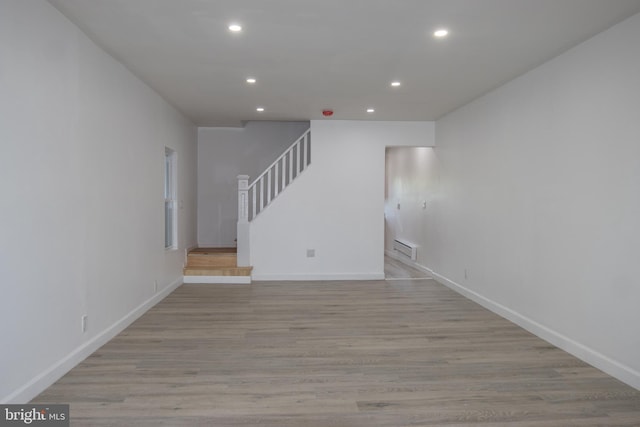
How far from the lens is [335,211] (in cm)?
653

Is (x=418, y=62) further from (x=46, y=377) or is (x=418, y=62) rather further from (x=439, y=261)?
(x=46, y=377)

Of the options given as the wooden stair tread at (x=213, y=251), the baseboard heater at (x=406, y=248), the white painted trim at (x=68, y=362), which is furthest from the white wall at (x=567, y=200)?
the white painted trim at (x=68, y=362)

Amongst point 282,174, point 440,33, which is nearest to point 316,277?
point 282,174

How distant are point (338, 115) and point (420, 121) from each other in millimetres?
1486

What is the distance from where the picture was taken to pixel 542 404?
2541mm

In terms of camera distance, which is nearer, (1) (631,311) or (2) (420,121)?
(1) (631,311)

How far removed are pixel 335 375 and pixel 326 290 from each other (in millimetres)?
2857

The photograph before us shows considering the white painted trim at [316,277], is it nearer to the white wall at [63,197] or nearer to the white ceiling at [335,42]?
the white wall at [63,197]

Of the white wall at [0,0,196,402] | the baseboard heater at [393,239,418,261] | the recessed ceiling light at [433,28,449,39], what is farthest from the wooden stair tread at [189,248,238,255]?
the recessed ceiling light at [433,28,449,39]

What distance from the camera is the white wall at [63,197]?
2.36 m

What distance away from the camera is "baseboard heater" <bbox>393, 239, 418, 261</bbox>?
7.48 m

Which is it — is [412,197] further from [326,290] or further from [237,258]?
[237,258]

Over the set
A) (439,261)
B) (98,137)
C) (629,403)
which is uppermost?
(98,137)

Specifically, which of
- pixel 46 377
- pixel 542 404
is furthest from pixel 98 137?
pixel 542 404
